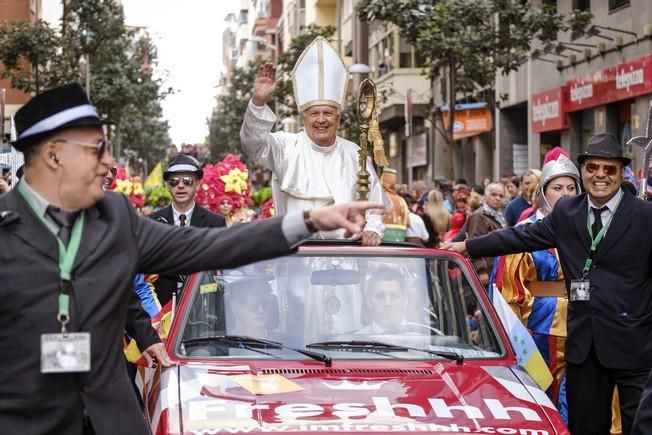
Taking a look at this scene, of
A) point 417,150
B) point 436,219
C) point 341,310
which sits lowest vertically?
point 341,310

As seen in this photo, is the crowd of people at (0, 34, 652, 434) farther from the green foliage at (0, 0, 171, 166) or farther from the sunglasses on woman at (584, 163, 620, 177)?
the green foliage at (0, 0, 171, 166)

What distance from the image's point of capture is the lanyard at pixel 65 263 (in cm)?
405

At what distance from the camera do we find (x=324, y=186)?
8.38 m

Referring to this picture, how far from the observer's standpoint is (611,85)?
25.4 meters

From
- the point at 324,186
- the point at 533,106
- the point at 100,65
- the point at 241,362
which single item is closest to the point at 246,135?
the point at 324,186

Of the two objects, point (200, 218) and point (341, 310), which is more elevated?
point (200, 218)

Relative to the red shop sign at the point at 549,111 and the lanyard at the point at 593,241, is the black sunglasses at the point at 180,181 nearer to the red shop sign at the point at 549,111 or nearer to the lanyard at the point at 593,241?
the lanyard at the point at 593,241

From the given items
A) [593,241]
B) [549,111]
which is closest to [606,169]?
[593,241]

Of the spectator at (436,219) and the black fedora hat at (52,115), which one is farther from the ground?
the black fedora hat at (52,115)

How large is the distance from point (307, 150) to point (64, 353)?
4.62 metres

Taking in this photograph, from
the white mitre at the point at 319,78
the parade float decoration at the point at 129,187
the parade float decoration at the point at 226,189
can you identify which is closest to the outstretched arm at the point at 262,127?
the white mitre at the point at 319,78

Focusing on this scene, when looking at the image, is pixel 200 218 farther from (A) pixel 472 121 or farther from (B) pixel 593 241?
(A) pixel 472 121

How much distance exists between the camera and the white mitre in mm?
8742

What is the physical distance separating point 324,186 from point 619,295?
2299mm
